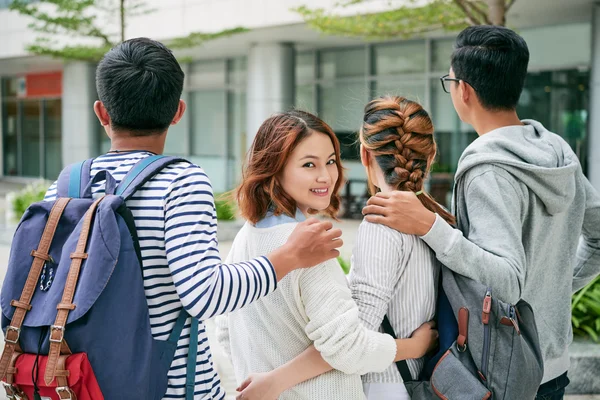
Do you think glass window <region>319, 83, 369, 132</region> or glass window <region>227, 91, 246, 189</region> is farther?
glass window <region>227, 91, 246, 189</region>

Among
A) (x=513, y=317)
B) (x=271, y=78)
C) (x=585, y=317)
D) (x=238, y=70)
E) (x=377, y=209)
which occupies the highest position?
(x=238, y=70)

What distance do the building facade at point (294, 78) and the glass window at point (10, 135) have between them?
7.41 ft

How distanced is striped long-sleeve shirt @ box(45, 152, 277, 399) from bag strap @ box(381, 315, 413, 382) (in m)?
0.47

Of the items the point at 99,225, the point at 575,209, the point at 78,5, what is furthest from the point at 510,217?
the point at 78,5

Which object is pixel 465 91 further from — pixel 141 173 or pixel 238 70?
pixel 238 70

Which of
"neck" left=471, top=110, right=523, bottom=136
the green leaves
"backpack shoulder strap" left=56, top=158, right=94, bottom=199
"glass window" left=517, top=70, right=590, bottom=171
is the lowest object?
the green leaves

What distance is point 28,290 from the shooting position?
6.17 ft

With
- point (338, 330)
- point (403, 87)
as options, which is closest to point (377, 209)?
point (338, 330)

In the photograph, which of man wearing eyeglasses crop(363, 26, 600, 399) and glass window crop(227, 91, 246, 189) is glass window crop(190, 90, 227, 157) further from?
man wearing eyeglasses crop(363, 26, 600, 399)

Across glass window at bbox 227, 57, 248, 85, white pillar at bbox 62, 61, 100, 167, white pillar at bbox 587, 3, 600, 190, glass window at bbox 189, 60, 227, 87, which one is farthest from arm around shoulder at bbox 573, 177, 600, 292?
white pillar at bbox 62, 61, 100, 167

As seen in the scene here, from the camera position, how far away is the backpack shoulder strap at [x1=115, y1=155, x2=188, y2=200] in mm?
1934

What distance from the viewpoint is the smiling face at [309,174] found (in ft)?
7.61

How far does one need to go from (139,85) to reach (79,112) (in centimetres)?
2138

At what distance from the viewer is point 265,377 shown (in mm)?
2227
